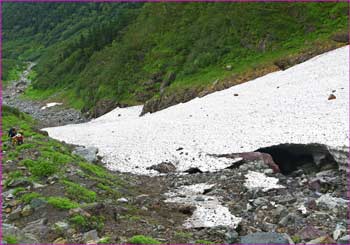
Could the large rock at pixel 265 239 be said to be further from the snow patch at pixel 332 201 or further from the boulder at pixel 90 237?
the boulder at pixel 90 237

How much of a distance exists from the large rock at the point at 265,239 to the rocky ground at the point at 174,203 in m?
0.03

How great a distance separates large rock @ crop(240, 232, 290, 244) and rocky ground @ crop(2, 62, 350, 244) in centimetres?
3

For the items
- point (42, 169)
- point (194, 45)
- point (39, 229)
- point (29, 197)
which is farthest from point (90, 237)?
point (194, 45)

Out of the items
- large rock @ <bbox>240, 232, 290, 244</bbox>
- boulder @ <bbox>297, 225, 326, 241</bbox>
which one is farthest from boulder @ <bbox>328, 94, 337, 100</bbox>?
large rock @ <bbox>240, 232, 290, 244</bbox>

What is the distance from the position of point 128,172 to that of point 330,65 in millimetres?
22983

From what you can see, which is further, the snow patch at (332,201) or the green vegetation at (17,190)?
the snow patch at (332,201)

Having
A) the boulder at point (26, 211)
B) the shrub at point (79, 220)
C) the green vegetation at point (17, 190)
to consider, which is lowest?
the green vegetation at point (17, 190)

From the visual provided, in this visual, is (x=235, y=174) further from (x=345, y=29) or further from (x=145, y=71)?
(x=145, y=71)

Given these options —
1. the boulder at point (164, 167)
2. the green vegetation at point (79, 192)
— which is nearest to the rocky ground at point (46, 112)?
the boulder at point (164, 167)

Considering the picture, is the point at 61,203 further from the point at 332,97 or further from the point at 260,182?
the point at 332,97

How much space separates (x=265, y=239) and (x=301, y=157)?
38.1ft

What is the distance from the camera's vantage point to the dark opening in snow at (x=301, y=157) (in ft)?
68.8

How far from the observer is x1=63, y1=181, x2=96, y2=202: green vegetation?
15155 mm

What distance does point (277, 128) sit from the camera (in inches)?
1005
